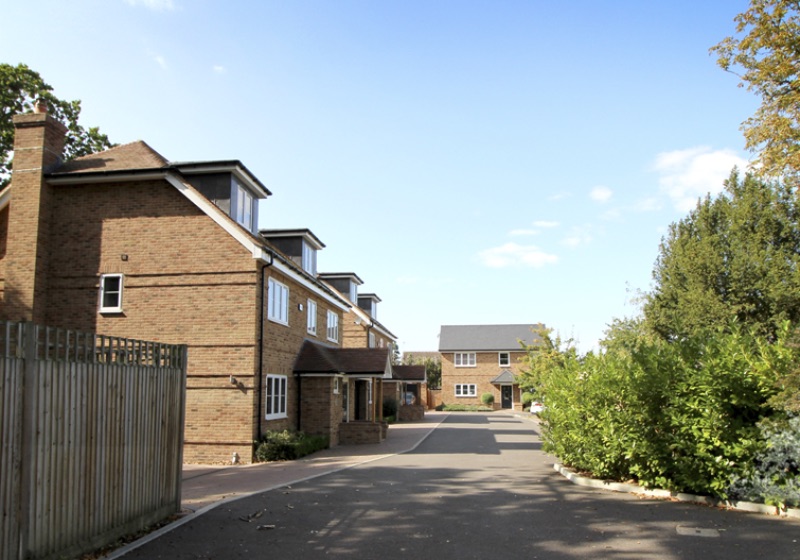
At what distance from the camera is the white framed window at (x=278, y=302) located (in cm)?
1888

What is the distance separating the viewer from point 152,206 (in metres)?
18.3

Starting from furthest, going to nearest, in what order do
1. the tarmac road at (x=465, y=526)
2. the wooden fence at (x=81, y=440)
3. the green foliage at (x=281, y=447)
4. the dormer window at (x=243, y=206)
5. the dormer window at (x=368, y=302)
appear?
the dormer window at (x=368, y=302), the dormer window at (x=243, y=206), the green foliage at (x=281, y=447), the tarmac road at (x=465, y=526), the wooden fence at (x=81, y=440)

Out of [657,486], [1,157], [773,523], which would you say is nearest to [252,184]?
[1,157]

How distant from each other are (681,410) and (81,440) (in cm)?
894

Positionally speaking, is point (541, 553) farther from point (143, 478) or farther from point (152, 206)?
point (152, 206)

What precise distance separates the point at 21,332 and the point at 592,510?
8021mm

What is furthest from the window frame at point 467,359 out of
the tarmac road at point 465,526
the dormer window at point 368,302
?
the tarmac road at point 465,526

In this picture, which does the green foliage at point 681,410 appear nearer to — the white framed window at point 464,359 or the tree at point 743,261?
the tree at point 743,261

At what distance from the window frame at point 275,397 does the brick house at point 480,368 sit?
133 feet

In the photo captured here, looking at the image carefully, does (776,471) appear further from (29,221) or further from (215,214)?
(29,221)

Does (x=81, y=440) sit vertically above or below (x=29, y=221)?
below

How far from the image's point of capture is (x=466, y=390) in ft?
198

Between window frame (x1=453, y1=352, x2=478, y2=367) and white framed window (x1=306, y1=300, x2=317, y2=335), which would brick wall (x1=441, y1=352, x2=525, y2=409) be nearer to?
window frame (x1=453, y1=352, x2=478, y2=367)

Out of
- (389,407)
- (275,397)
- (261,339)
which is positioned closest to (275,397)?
(275,397)
